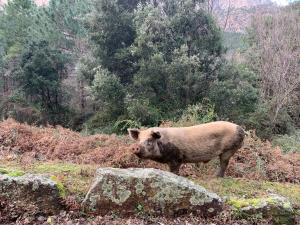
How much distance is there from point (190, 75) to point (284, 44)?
26.5 ft

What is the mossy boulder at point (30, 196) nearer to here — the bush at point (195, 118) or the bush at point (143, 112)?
the bush at point (195, 118)

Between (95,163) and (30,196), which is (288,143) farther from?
(30,196)

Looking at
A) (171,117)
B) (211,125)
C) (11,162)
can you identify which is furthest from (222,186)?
(171,117)

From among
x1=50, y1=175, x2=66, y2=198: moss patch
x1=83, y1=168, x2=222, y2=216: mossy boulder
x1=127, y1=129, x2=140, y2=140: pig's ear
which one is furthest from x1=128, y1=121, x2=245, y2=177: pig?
x1=50, y1=175, x2=66, y2=198: moss patch

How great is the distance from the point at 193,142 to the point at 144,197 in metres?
2.18

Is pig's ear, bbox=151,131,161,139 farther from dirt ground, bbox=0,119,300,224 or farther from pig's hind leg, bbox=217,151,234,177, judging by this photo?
pig's hind leg, bbox=217,151,234,177

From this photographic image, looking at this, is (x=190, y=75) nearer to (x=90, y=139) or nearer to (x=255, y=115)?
(x=255, y=115)

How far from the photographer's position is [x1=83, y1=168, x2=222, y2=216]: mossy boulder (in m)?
6.64

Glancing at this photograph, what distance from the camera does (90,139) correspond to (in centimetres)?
1243

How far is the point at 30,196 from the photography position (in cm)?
669

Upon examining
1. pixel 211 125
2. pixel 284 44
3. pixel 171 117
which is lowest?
pixel 171 117

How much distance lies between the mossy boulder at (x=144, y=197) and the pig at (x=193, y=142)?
4.65ft

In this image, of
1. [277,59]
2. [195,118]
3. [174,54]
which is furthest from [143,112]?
[277,59]

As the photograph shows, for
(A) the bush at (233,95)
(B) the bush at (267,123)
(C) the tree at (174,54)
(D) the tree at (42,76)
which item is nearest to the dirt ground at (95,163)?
(A) the bush at (233,95)
